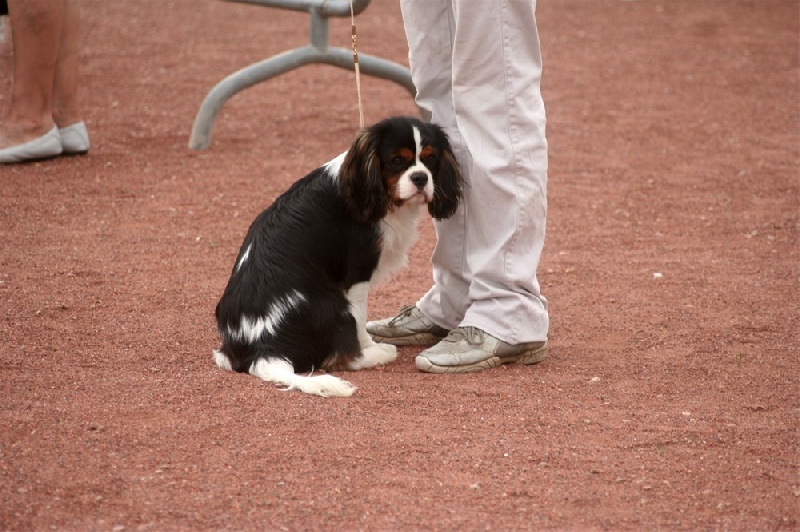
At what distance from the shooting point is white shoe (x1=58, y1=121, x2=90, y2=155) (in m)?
7.11

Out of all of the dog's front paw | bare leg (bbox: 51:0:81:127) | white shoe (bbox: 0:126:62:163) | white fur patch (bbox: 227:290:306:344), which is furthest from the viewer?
bare leg (bbox: 51:0:81:127)

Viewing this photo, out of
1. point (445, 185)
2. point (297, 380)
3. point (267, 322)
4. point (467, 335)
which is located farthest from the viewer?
point (467, 335)

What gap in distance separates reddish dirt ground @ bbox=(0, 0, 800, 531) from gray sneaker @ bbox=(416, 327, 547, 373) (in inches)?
2.8

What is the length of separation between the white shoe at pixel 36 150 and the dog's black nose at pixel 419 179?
3631 mm

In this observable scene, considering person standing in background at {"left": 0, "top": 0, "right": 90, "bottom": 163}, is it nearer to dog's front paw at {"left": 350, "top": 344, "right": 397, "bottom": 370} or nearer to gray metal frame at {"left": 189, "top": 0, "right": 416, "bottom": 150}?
gray metal frame at {"left": 189, "top": 0, "right": 416, "bottom": 150}

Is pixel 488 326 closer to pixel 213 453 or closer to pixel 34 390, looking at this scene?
pixel 213 453

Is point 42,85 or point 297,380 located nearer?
point 297,380

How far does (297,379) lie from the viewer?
387cm

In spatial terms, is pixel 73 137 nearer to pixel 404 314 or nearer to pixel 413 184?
pixel 404 314

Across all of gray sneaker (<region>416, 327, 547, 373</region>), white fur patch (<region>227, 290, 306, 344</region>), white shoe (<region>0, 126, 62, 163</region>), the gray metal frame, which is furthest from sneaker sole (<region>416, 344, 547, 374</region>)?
the gray metal frame

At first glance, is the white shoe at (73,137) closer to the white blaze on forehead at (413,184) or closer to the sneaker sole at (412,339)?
the sneaker sole at (412,339)

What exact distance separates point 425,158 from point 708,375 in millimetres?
1292

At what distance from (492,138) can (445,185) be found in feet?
0.78

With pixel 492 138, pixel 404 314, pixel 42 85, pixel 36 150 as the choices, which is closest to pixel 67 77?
pixel 42 85
